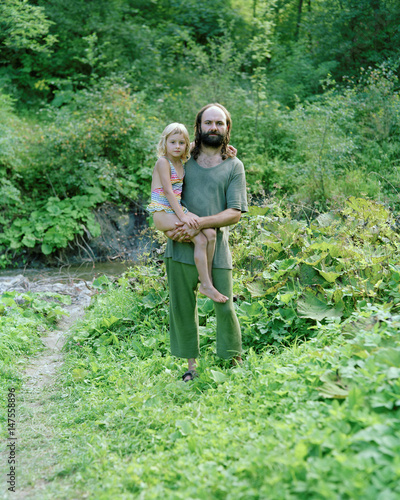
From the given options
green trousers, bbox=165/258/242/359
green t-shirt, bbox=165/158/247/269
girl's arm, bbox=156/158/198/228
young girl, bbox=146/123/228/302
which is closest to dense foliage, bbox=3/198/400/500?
green trousers, bbox=165/258/242/359

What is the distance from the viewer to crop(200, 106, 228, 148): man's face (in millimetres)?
3297

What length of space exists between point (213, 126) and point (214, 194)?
18.6 inches

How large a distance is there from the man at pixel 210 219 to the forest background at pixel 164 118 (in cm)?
253

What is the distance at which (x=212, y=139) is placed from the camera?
3314 mm

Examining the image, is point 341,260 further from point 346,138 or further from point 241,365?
point 346,138

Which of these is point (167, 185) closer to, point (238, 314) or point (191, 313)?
point (191, 313)

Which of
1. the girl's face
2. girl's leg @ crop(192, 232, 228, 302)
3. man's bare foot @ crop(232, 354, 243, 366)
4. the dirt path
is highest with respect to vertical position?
the girl's face

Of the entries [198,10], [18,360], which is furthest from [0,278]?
[198,10]

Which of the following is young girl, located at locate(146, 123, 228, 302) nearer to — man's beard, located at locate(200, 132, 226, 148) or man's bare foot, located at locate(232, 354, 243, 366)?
man's beard, located at locate(200, 132, 226, 148)

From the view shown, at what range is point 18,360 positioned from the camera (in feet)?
14.4

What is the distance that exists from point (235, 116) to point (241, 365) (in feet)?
24.0

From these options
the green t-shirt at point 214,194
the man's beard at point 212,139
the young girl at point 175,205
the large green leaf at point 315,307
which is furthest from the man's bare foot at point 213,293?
the man's beard at point 212,139

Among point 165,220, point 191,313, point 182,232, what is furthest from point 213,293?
point 165,220

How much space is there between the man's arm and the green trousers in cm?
24
